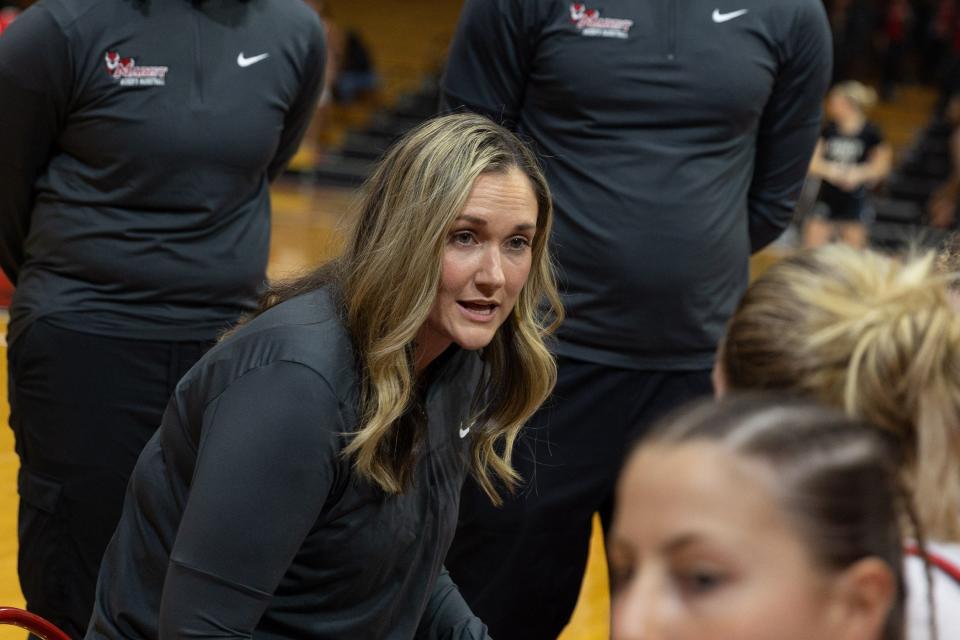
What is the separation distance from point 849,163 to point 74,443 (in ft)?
26.5

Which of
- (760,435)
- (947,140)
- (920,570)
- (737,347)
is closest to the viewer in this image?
(760,435)

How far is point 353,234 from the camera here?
1.85m

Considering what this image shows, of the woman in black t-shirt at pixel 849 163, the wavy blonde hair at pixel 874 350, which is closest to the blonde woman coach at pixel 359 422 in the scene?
the wavy blonde hair at pixel 874 350

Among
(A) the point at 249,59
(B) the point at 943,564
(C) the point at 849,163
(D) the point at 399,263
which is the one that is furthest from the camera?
(C) the point at 849,163

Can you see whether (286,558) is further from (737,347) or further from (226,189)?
(226,189)

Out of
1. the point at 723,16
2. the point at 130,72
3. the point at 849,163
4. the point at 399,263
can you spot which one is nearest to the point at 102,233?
the point at 130,72

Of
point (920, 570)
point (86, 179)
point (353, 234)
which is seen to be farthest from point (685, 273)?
point (920, 570)

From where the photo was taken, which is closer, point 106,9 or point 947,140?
point 106,9

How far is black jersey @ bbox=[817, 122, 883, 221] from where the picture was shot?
968 cm

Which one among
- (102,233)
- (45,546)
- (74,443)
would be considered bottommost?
(45,546)

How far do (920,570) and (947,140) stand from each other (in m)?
12.8

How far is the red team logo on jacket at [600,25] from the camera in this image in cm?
248

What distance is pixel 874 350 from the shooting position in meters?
1.29

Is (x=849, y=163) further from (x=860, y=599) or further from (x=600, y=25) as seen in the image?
(x=860, y=599)
